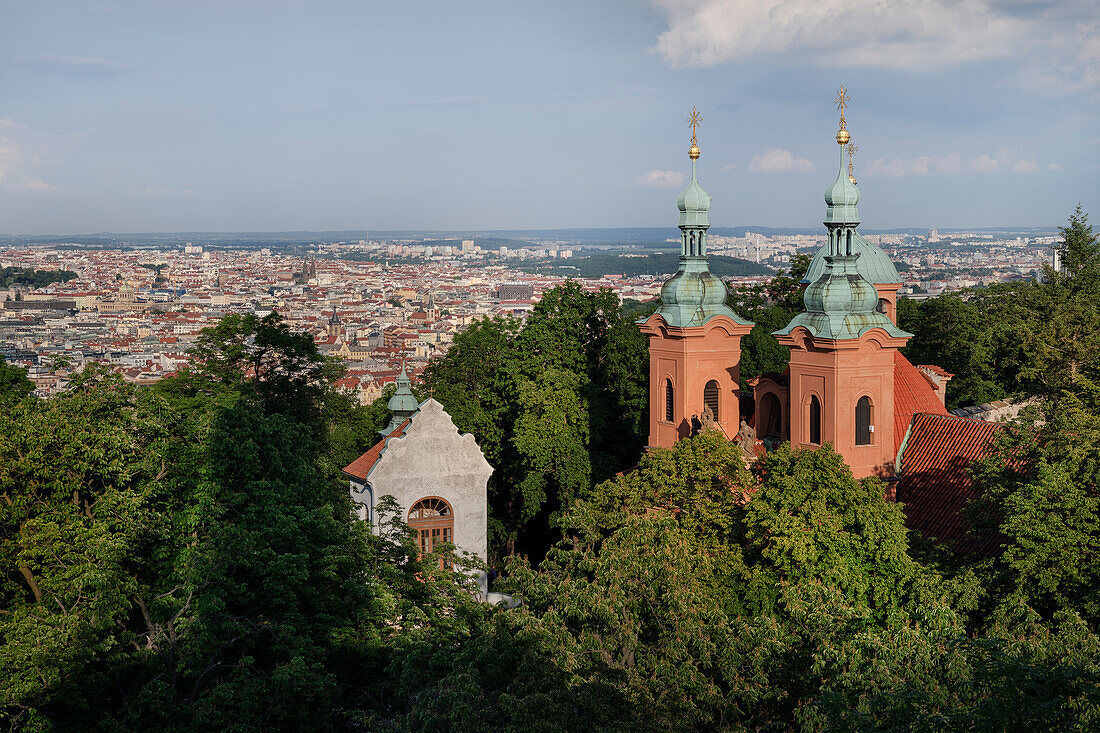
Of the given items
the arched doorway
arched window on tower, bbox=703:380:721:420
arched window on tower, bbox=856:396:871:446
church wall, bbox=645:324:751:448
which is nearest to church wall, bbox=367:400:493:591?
church wall, bbox=645:324:751:448

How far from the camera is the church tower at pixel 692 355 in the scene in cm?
3209

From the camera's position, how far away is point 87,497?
20.9m

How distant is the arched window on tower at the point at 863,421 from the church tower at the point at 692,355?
15.0 ft

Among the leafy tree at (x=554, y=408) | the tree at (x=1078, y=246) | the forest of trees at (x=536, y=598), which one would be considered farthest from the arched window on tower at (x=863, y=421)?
the tree at (x=1078, y=246)

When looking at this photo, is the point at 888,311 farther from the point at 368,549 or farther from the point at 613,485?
the point at 368,549

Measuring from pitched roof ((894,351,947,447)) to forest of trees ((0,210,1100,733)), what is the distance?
444cm

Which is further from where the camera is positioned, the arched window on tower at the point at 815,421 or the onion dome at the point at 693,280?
the onion dome at the point at 693,280

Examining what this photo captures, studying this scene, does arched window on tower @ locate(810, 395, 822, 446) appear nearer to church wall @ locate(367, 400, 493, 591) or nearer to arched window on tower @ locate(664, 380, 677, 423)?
arched window on tower @ locate(664, 380, 677, 423)

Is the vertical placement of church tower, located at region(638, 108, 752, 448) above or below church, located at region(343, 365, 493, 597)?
above

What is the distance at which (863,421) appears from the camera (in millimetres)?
28266

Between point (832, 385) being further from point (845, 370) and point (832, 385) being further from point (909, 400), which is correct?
point (909, 400)

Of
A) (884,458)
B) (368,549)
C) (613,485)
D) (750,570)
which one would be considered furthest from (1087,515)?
(368,549)

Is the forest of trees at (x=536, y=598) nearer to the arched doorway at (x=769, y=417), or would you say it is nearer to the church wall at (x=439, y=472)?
the church wall at (x=439, y=472)

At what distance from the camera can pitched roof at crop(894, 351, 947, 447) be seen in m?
30.3
